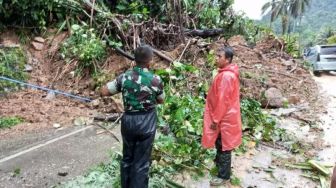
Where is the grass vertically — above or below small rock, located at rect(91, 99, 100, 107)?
below

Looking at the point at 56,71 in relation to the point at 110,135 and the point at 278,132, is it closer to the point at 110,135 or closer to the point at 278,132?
the point at 110,135

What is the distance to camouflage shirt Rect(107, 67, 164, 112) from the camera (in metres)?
3.80

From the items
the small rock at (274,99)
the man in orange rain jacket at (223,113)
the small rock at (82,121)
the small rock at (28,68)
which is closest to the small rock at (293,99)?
the small rock at (274,99)

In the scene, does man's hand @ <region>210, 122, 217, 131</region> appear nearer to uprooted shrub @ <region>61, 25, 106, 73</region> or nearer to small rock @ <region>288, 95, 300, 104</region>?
uprooted shrub @ <region>61, 25, 106, 73</region>

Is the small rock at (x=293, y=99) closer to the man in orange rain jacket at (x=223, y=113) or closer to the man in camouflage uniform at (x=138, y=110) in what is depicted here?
the man in orange rain jacket at (x=223, y=113)

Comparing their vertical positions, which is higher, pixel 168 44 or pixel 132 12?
pixel 132 12

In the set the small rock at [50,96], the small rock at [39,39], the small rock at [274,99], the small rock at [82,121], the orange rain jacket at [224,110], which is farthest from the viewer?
the small rock at [39,39]

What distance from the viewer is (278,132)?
6750mm

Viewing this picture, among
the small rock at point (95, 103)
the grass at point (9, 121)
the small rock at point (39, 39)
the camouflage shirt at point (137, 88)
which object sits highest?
the small rock at point (39, 39)

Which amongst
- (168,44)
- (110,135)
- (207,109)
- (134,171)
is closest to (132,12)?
(168,44)

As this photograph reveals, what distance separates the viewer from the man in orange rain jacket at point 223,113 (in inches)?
178

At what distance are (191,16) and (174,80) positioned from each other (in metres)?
4.41

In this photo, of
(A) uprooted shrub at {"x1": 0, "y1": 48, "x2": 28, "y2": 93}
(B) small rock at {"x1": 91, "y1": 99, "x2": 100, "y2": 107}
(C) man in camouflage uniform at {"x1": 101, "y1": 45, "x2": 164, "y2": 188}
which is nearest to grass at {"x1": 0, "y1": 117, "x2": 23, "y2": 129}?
(A) uprooted shrub at {"x1": 0, "y1": 48, "x2": 28, "y2": 93}

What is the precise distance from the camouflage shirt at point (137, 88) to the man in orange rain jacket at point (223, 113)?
958mm
